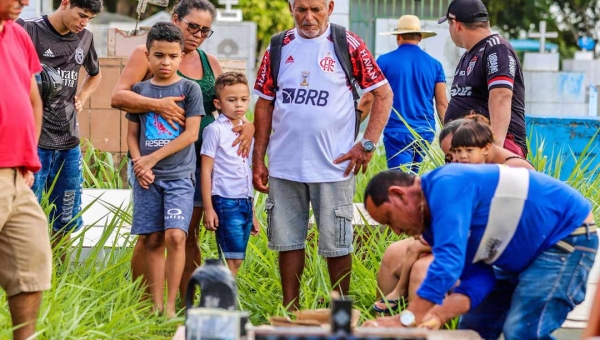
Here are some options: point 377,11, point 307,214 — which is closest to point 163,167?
point 307,214

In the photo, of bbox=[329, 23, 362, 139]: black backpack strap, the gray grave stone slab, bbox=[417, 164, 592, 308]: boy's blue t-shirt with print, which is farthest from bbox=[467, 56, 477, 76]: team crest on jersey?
the gray grave stone slab

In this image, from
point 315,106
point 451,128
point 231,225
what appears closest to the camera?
point 451,128

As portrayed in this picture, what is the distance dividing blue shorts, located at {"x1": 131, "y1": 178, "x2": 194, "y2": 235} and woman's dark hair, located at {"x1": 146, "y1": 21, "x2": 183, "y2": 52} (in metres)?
0.69

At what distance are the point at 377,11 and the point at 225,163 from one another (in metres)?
7.68

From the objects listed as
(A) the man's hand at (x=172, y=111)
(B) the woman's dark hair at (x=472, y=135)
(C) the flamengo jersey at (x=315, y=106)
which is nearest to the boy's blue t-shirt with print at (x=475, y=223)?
(B) the woman's dark hair at (x=472, y=135)

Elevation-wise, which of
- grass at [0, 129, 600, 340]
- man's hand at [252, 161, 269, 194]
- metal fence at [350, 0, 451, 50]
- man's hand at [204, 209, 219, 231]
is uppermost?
metal fence at [350, 0, 451, 50]

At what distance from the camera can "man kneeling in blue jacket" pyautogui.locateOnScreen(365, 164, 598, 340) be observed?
3777mm

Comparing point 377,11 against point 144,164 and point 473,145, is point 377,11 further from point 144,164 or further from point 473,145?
point 473,145

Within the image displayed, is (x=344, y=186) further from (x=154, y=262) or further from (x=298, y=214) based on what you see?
(x=154, y=262)

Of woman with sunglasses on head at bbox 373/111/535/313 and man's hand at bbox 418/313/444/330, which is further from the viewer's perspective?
woman with sunglasses on head at bbox 373/111/535/313

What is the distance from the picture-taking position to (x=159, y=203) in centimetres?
532

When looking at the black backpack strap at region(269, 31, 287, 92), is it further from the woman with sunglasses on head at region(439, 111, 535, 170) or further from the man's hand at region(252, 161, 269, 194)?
the woman with sunglasses on head at region(439, 111, 535, 170)

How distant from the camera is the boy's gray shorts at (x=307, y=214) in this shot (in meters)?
5.38

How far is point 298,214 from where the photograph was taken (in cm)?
549
